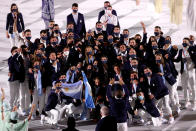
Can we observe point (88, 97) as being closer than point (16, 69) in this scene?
Yes

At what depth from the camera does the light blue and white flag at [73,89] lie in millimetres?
15875

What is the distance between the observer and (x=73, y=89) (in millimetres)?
15992

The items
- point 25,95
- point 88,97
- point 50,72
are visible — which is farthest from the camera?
point 25,95

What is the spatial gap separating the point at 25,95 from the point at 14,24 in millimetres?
3269

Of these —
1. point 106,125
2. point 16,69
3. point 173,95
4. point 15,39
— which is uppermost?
point 15,39

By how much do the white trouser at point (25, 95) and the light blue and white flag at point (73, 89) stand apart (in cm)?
126

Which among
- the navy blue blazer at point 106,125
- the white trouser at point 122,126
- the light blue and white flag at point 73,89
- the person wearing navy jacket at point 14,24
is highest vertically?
the person wearing navy jacket at point 14,24

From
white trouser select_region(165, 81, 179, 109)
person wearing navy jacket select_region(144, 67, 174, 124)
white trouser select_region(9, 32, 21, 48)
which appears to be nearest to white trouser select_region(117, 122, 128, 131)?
person wearing navy jacket select_region(144, 67, 174, 124)

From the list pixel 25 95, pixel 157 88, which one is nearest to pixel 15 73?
pixel 25 95

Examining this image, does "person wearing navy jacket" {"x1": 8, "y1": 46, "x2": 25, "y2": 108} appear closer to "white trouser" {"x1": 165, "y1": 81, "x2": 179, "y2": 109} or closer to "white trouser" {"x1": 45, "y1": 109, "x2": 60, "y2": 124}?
"white trouser" {"x1": 45, "y1": 109, "x2": 60, "y2": 124}

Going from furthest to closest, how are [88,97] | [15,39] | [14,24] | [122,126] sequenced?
[15,39] < [14,24] < [88,97] < [122,126]

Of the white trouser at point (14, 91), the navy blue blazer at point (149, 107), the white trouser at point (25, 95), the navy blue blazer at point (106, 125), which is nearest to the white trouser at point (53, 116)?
the white trouser at point (25, 95)

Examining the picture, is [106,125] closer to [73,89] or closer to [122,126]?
[122,126]

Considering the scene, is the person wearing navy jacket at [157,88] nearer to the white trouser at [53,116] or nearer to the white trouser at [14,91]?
the white trouser at [53,116]
